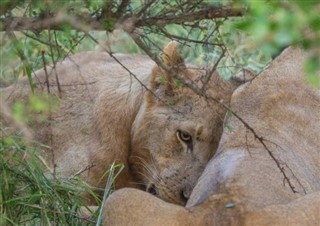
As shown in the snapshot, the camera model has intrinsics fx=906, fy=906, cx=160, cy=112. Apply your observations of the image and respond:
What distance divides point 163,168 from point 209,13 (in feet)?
6.22

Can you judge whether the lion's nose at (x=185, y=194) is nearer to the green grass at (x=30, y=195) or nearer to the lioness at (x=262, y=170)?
the lioness at (x=262, y=170)

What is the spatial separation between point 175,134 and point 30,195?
1242mm

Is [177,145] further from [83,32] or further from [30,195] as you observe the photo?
[83,32]

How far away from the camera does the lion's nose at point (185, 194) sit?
483 centimetres

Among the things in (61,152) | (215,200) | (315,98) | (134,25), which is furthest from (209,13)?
(61,152)

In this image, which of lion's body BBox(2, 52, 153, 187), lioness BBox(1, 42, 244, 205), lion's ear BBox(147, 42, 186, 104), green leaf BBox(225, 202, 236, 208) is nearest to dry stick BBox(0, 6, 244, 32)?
green leaf BBox(225, 202, 236, 208)

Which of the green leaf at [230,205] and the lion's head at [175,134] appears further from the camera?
the lion's head at [175,134]

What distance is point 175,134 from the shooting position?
199 inches

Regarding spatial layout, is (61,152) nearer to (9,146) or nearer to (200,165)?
(200,165)

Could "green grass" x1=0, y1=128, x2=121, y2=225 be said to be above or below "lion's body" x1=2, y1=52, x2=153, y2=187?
above

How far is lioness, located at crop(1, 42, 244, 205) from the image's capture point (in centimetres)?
500

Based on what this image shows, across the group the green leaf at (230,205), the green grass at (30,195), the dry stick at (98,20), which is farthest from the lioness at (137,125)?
the dry stick at (98,20)

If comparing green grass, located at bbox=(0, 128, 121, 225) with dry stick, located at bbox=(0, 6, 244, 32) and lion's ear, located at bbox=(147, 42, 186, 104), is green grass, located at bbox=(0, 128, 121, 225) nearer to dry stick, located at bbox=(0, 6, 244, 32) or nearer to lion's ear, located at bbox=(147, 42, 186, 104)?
dry stick, located at bbox=(0, 6, 244, 32)

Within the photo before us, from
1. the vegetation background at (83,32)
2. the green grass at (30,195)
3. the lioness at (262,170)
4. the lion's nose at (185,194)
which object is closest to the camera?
the vegetation background at (83,32)
